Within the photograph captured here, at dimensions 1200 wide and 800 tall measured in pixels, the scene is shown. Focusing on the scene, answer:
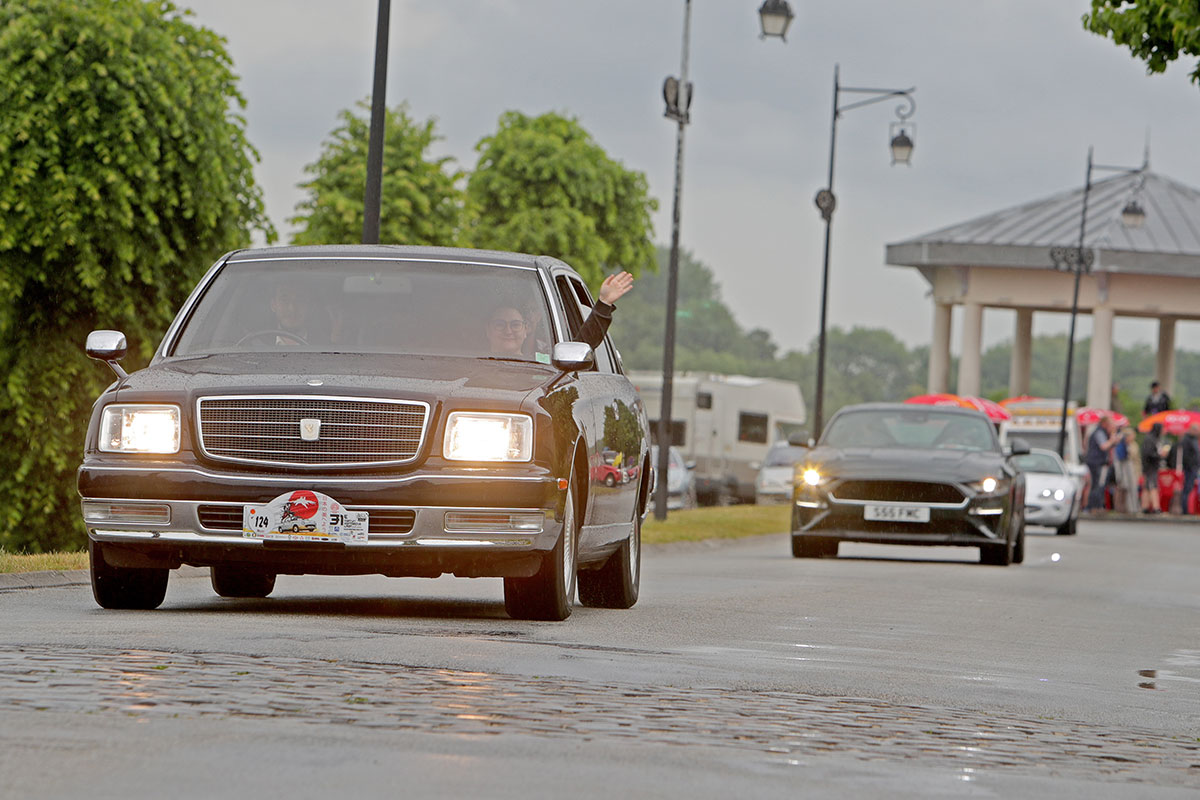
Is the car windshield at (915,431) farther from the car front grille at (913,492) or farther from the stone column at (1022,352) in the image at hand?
the stone column at (1022,352)

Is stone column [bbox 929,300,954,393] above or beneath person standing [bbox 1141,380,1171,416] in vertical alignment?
above

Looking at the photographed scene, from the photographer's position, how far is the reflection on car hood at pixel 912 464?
20.6 metres

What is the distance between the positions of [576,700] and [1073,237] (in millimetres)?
61642

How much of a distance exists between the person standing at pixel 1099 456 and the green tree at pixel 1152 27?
97.0 feet

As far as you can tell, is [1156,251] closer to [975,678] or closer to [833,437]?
[833,437]

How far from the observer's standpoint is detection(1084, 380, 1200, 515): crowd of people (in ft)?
156

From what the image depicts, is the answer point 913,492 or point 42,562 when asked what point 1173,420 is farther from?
point 42,562

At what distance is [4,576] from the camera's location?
506 inches

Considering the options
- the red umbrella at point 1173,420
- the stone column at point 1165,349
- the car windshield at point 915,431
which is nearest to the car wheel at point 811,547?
the car windshield at point 915,431

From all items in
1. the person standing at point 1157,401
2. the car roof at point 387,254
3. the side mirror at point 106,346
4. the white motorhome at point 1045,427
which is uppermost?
the person standing at point 1157,401

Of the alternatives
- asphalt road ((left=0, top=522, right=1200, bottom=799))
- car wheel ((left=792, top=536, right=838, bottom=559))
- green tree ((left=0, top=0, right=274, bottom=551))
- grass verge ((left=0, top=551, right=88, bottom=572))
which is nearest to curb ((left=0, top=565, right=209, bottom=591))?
grass verge ((left=0, top=551, right=88, bottom=572))

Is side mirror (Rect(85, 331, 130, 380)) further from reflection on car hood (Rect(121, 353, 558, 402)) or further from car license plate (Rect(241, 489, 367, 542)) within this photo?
car license plate (Rect(241, 489, 367, 542))

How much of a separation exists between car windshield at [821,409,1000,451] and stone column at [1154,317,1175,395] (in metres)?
51.7

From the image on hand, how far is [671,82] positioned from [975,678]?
2205cm
